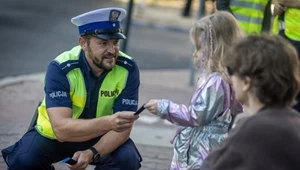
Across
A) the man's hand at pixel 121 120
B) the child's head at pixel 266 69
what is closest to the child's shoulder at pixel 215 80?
the man's hand at pixel 121 120

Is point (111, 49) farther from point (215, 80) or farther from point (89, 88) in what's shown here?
point (215, 80)

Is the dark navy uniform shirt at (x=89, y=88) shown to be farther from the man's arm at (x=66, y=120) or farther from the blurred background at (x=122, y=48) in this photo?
the blurred background at (x=122, y=48)

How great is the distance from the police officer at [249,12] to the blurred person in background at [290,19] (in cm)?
28

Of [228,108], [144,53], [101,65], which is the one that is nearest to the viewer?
[228,108]

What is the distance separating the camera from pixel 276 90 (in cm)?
293

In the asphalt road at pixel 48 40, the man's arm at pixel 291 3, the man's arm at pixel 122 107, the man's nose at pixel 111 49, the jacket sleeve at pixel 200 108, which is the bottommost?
the asphalt road at pixel 48 40

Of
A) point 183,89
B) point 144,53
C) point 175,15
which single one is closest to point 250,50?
point 183,89

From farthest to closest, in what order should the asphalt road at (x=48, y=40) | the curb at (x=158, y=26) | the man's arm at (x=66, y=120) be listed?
1. the curb at (x=158, y=26)
2. the asphalt road at (x=48, y=40)
3. the man's arm at (x=66, y=120)

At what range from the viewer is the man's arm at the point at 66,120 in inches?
170

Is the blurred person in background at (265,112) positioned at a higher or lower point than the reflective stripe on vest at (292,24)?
higher

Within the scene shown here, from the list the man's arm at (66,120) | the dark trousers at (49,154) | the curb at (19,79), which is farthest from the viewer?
the curb at (19,79)

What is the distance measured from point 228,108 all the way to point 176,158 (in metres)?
0.45

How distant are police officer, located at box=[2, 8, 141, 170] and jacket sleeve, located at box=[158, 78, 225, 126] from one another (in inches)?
15.9

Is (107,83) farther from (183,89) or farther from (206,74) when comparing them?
(183,89)
